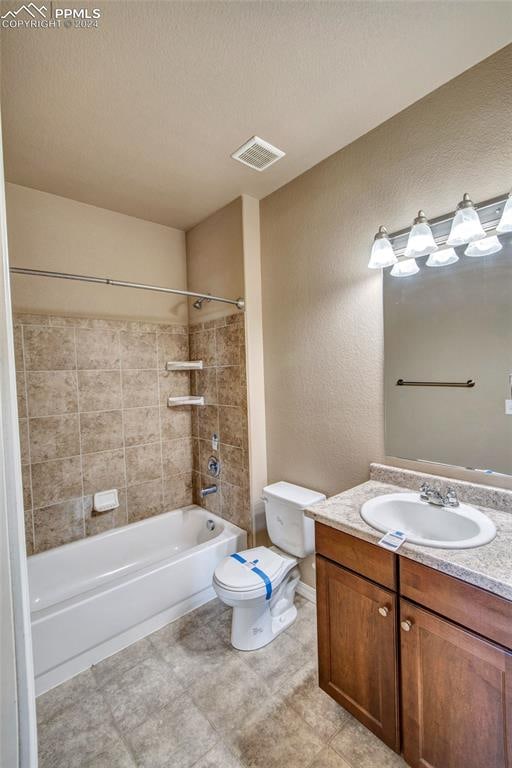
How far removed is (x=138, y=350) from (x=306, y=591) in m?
2.06

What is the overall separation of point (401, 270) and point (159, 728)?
2.27m

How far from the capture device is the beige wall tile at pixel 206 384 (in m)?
2.58

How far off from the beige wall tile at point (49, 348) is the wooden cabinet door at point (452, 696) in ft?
7.47

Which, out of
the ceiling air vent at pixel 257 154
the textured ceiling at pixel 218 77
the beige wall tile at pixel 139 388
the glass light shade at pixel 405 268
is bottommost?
the beige wall tile at pixel 139 388

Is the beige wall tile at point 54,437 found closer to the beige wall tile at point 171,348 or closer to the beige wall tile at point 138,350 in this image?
the beige wall tile at point 138,350

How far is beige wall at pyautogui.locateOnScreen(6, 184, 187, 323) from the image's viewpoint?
2102mm

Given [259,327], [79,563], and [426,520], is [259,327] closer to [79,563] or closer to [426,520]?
[426,520]

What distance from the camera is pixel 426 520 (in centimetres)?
137

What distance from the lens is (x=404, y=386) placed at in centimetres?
160

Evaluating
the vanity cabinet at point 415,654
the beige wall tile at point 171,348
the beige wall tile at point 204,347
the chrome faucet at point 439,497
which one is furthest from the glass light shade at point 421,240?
the beige wall tile at point 171,348

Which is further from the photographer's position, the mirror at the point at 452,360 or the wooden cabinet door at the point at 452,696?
the mirror at the point at 452,360

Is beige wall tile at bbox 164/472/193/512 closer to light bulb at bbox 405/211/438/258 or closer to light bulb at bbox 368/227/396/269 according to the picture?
light bulb at bbox 368/227/396/269

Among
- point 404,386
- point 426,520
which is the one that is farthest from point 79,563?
point 404,386

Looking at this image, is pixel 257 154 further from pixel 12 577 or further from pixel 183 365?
pixel 12 577
